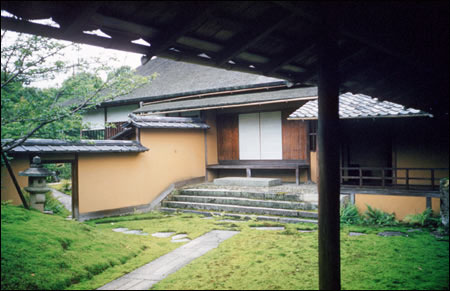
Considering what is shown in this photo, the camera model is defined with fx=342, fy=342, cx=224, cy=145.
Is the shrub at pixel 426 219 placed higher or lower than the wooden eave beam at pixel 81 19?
lower

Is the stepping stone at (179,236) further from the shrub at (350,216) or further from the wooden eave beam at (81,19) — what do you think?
the wooden eave beam at (81,19)

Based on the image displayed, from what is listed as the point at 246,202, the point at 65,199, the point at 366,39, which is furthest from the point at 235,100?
the point at 366,39

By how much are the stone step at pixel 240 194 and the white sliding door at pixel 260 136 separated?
3231mm

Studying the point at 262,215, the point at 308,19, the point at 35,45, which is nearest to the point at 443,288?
the point at 308,19

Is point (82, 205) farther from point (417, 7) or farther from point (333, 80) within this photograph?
A: point (417, 7)

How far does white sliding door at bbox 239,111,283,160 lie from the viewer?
1421 cm

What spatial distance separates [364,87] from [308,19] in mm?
2536

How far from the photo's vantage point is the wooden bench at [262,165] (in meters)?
13.1

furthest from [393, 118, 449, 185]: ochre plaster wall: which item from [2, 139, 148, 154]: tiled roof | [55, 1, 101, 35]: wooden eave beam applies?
[55, 1, 101, 35]: wooden eave beam

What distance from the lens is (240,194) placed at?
11578 mm

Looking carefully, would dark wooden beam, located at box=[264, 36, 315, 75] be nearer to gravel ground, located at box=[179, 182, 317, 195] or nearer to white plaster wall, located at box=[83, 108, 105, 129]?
gravel ground, located at box=[179, 182, 317, 195]

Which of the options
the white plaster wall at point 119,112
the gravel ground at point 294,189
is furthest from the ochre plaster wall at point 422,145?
the white plaster wall at point 119,112

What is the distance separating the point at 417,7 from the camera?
3.26 metres

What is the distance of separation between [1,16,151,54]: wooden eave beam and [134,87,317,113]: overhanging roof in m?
9.91
